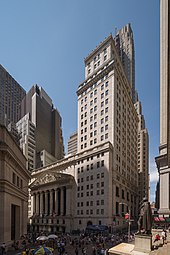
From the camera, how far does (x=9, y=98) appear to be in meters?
150

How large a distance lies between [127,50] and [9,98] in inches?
3748

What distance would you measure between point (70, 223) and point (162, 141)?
40514 millimetres

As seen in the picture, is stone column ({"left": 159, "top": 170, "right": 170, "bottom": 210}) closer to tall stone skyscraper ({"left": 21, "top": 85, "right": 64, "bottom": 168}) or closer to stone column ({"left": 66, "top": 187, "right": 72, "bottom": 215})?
stone column ({"left": 66, "top": 187, "right": 72, "bottom": 215})

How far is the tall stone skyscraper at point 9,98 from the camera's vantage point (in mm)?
141125

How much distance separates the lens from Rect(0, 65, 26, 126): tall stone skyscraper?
14112cm

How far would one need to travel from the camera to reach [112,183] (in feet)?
207

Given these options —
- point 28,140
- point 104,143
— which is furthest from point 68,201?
point 28,140

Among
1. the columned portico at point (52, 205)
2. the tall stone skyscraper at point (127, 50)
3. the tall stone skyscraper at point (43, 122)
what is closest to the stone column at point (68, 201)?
the columned portico at point (52, 205)

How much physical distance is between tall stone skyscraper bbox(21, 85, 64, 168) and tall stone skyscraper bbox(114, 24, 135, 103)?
61807 millimetres

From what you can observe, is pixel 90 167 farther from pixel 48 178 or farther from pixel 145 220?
pixel 145 220

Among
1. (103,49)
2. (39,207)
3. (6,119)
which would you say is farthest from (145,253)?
(6,119)

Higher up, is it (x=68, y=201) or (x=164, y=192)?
(x=164, y=192)

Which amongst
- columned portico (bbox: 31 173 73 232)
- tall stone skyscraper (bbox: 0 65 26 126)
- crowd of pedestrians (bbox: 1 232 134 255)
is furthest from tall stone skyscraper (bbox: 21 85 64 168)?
crowd of pedestrians (bbox: 1 232 134 255)

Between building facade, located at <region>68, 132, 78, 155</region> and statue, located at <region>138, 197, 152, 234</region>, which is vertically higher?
building facade, located at <region>68, 132, 78, 155</region>
